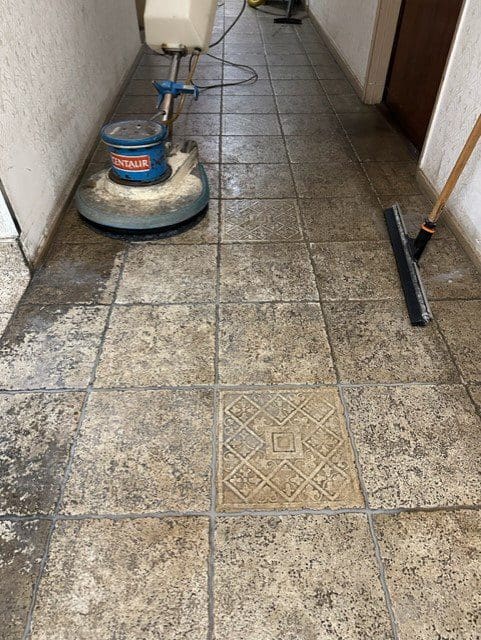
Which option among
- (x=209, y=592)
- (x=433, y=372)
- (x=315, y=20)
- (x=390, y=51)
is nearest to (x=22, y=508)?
(x=209, y=592)

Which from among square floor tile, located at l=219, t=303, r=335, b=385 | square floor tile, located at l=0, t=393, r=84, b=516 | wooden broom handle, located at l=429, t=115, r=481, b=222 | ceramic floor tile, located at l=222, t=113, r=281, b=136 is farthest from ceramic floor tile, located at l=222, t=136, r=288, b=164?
square floor tile, located at l=0, t=393, r=84, b=516

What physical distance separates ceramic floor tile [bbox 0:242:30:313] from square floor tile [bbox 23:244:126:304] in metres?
0.04

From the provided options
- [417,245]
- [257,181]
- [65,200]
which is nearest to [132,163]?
[65,200]

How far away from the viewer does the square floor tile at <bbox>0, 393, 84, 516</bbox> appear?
1.44 metres

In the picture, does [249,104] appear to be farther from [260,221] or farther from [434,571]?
[434,571]

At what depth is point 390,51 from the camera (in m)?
3.81

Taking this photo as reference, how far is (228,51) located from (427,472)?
205 inches

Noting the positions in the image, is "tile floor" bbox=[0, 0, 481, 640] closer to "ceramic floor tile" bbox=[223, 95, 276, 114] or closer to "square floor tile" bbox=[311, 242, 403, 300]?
"square floor tile" bbox=[311, 242, 403, 300]

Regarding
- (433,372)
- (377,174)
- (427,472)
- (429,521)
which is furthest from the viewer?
(377,174)

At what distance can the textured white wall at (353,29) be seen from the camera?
12.9ft

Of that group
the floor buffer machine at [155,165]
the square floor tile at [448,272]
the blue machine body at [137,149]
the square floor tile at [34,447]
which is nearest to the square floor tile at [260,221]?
the floor buffer machine at [155,165]

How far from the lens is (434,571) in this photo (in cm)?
129

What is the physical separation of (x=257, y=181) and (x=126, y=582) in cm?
236

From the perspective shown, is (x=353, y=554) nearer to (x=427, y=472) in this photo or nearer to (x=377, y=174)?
(x=427, y=472)
